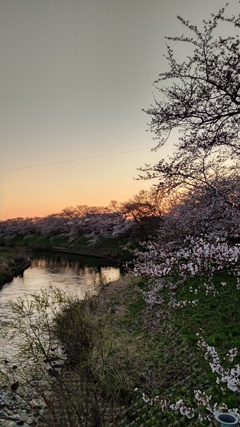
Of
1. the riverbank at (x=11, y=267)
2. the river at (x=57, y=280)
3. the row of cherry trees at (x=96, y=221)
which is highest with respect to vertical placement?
the row of cherry trees at (x=96, y=221)

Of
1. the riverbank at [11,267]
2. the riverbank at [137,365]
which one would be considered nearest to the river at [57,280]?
the riverbank at [11,267]

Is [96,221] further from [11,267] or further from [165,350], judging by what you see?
[165,350]

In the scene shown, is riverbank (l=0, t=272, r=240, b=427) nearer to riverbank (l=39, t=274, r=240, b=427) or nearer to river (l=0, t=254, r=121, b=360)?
riverbank (l=39, t=274, r=240, b=427)

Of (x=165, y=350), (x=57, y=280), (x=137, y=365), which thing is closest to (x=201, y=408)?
(x=137, y=365)

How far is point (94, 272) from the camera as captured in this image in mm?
33344

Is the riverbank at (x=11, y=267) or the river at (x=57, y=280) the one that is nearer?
the river at (x=57, y=280)

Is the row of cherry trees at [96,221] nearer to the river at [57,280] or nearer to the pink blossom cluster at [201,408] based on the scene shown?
the river at [57,280]

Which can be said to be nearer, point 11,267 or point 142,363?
point 142,363

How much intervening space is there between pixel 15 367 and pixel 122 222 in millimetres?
45666

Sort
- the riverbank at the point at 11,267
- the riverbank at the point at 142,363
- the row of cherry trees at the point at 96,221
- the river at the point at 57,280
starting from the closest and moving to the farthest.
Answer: the riverbank at the point at 142,363 → the river at the point at 57,280 → the riverbank at the point at 11,267 → the row of cherry trees at the point at 96,221

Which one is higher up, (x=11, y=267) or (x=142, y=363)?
(x=11, y=267)

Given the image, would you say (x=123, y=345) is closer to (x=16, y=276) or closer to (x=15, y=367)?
→ (x=15, y=367)

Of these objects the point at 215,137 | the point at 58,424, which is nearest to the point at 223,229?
the point at 215,137

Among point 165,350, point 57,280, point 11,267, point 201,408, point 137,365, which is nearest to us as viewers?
point 201,408
